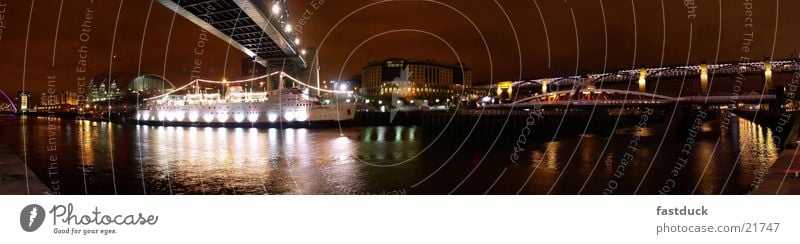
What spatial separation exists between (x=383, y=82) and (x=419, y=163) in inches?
3492

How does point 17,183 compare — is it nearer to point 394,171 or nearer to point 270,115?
point 394,171

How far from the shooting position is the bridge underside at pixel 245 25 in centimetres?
3162

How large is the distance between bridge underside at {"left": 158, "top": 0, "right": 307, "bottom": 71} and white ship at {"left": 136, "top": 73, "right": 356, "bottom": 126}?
131 inches

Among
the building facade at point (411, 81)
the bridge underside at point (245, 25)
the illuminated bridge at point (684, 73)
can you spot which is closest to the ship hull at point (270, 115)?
the bridge underside at point (245, 25)

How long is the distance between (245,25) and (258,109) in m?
12.8

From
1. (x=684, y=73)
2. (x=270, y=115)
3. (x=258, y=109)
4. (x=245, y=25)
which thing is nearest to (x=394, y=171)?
(x=245, y=25)

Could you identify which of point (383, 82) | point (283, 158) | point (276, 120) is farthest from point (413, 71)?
point (283, 158)

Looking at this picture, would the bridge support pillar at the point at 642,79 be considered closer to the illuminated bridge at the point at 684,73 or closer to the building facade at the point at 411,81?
the illuminated bridge at the point at 684,73

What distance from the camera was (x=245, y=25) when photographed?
38.6 meters
